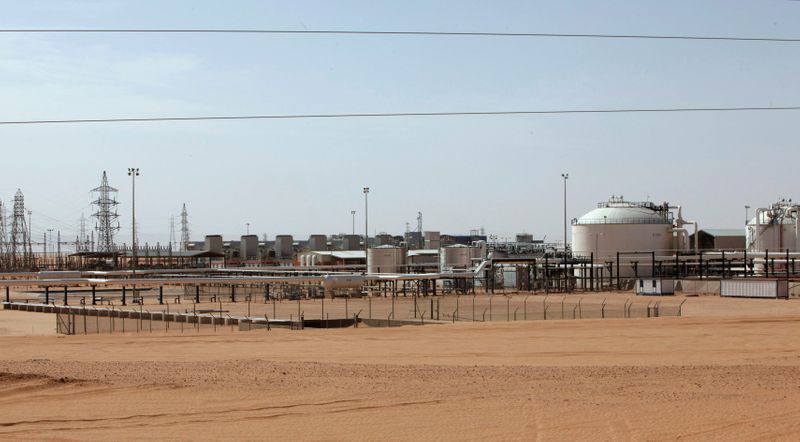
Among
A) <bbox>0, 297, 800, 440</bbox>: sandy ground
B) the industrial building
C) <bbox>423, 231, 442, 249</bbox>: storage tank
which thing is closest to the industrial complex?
the industrial building

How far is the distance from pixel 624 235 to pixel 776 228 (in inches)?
608

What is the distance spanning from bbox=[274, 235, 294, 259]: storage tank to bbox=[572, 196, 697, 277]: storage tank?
66.8m

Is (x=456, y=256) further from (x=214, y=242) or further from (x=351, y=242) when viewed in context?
(x=214, y=242)

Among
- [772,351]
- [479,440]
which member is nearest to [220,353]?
[479,440]

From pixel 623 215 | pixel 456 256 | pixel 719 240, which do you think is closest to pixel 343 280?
pixel 456 256

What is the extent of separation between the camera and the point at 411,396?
635 inches

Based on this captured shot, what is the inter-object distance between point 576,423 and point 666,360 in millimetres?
11274

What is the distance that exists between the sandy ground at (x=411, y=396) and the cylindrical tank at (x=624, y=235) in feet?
157

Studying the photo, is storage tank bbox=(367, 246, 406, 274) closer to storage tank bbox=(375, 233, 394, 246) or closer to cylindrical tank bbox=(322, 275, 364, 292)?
cylindrical tank bbox=(322, 275, 364, 292)

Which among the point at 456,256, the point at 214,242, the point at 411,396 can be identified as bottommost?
the point at 411,396

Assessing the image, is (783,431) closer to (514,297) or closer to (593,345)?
(593,345)

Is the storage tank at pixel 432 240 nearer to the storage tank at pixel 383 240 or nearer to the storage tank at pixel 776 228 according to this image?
the storage tank at pixel 383 240

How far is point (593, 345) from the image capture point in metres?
29.3

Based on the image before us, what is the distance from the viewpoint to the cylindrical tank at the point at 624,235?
75.0 m
